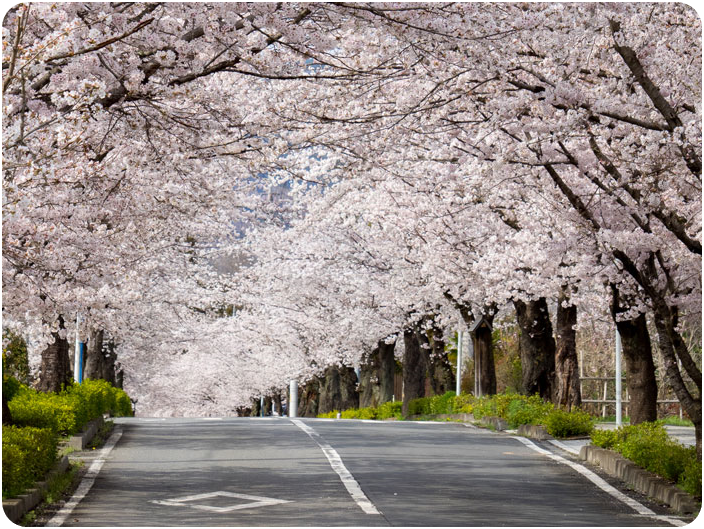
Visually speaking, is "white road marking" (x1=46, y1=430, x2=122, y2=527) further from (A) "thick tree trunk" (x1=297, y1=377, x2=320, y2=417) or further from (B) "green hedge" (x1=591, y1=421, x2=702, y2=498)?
(A) "thick tree trunk" (x1=297, y1=377, x2=320, y2=417)

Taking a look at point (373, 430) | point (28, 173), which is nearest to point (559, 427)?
point (373, 430)

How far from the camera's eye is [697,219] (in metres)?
13.0

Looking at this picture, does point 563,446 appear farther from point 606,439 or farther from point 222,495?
point 222,495

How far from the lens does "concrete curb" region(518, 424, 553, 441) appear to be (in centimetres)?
2044

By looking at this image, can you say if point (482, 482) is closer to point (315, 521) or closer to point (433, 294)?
point (315, 521)

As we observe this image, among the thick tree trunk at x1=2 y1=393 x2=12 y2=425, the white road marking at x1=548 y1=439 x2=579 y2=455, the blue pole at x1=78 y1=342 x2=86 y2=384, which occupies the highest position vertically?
the blue pole at x1=78 y1=342 x2=86 y2=384

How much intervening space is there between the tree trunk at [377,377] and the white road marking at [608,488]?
22972mm

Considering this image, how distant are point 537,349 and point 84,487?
586 inches

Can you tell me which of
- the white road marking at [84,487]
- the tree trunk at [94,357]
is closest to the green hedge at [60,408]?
the white road marking at [84,487]

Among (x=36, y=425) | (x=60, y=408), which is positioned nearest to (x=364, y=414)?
(x=60, y=408)

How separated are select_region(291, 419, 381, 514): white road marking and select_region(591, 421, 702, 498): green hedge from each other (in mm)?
3504

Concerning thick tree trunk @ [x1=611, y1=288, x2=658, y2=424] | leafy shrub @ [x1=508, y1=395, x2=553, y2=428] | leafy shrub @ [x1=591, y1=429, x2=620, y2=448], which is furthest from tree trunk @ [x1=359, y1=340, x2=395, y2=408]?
leafy shrub @ [x1=591, y1=429, x2=620, y2=448]

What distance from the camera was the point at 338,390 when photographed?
165ft

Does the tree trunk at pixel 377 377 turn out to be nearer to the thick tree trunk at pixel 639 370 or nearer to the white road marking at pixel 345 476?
the white road marking at pixel 345 476
